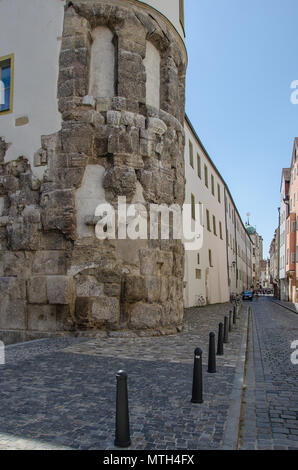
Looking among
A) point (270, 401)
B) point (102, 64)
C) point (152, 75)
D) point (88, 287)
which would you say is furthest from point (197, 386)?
point (152, 75)

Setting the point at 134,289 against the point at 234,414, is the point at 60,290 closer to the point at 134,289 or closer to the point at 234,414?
the point at 134,289

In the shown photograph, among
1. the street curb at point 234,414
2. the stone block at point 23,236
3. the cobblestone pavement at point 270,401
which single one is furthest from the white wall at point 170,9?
the street curb at point 234,414

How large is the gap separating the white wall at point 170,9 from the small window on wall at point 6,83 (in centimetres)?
423

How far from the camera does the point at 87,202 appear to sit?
1067cm

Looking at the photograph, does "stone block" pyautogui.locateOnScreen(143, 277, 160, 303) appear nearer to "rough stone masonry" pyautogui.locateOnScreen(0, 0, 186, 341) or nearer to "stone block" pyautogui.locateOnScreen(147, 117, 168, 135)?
"rough stone masonry" pyautogui.locateOnScreen(0, 0, 186, 341)

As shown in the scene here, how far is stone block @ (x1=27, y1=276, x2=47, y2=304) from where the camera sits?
34.1ft

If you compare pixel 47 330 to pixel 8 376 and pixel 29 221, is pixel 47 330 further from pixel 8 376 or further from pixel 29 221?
pixel 8 376

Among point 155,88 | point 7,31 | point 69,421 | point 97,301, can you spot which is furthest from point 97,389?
point 7,31

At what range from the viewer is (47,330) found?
33.9 feet

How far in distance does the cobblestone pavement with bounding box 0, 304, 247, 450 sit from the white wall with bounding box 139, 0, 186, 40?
972 centimetres

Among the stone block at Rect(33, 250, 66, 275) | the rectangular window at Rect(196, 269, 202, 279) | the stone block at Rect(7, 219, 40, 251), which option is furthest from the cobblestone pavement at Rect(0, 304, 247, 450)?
the rectangular window at Rect(196, 269, 202, 279)

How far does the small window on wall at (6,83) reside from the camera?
1198 centimetres

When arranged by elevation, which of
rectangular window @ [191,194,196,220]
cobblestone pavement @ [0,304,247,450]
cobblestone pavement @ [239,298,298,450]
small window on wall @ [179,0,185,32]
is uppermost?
small window on wall @ [179,0,185,32]

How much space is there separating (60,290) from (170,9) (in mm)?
9214
